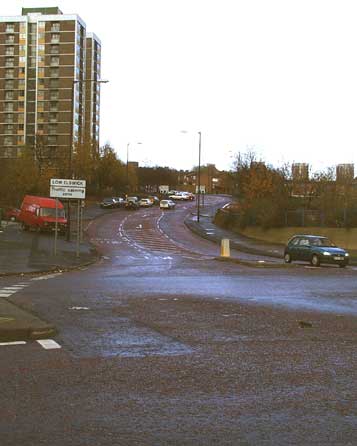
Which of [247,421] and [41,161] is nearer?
[247,421]

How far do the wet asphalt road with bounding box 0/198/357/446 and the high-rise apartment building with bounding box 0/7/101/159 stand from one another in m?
129

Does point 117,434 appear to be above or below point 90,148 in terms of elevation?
below

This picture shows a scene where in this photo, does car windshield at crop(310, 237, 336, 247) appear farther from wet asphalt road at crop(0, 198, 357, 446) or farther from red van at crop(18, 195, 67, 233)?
red van at crop(18, 195, 67, 233)

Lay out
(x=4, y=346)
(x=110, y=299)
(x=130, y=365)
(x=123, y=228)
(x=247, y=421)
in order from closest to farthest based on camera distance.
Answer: (x=247, y=421)
(x=130, y=365)
(x=4, y=346)
(x=110, y=299)
(x=123, y=228)

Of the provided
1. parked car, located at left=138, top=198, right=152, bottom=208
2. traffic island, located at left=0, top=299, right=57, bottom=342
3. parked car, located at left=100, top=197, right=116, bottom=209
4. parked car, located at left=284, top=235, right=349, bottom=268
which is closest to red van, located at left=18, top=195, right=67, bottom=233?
parked car, located at left=284, top=235, right=349, bottom=268

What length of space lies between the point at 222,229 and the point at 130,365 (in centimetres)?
5618

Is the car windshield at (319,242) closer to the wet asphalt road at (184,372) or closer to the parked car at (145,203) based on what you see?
the wet asphalt road at (184,372)

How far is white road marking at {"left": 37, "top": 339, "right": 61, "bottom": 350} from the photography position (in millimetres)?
7750

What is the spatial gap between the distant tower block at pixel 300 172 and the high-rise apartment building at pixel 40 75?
283ft

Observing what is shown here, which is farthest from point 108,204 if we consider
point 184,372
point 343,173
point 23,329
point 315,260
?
point 184,372

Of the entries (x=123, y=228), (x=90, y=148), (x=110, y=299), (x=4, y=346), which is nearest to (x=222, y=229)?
(x=123, y=228)

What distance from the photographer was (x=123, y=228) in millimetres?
62438

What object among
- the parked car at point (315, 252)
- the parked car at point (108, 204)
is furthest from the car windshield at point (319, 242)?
the parked car at point (108, 204)

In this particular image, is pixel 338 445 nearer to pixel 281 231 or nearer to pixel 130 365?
pixel 130 365
